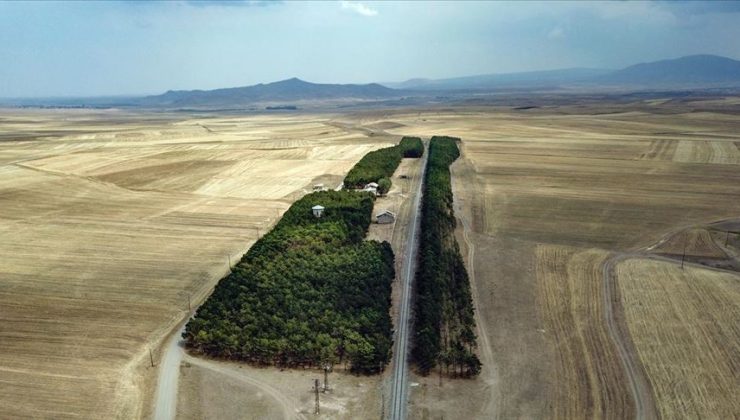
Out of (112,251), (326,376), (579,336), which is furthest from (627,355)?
(112,251)

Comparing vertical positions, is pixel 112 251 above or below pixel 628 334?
above

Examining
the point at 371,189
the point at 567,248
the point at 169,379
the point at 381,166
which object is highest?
the point at 381,166

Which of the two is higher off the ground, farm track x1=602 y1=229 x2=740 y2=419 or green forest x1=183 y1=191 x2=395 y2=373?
green forest x1=183 y1=191 x2=395 y2=373

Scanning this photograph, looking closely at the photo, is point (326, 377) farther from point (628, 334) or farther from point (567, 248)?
point (567, 248)

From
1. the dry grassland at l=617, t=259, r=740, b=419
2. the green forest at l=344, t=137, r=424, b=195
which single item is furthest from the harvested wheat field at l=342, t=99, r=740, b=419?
the green forest at l=344, t=137, r=424, b=195

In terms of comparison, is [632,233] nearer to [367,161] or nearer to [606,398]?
[606,398]

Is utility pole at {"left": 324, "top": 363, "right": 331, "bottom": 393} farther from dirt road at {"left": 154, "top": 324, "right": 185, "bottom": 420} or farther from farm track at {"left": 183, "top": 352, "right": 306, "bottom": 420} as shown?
dirt road at {"left": 154, "top": 324, "right": 185, "bottom": 420}

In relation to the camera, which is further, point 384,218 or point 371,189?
point 371,189

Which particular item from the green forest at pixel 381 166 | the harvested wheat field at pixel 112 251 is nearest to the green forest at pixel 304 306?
the harvested wheat field at pixel 112 251
